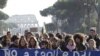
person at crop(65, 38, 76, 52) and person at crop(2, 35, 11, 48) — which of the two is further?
person at crop(2, 35, 11, 48)

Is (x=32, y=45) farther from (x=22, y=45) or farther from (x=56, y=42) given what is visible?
(x=56, y=42)

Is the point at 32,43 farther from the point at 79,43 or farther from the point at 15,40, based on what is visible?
the point at 15,40

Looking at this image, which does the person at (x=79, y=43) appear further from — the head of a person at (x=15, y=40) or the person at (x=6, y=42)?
the person at (x=6, y=42)

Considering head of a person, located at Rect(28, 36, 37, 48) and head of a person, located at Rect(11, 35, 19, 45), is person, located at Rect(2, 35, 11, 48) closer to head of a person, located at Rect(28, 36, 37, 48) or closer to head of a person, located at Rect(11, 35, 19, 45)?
head of a person, located at Rect(11, 35, 19, 45)

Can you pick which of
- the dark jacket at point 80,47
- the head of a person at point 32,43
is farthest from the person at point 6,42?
the dark jacket at point 80,47

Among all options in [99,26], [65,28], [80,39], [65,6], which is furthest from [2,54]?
[65,28]

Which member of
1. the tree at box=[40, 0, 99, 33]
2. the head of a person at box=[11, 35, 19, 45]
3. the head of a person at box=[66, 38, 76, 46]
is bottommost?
the head of a person at box=[66, 38, 76, 46]

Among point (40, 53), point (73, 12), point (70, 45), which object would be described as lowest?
point (40, 53)

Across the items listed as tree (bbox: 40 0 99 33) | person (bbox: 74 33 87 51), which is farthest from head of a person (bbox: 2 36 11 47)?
tree (bbox: 40 0 99 33)

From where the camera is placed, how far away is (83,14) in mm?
78188

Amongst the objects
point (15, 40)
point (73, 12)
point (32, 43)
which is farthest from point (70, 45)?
point (73, 12)

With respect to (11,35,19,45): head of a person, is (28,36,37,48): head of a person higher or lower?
lower

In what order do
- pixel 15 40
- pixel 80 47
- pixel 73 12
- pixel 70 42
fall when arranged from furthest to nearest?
pixel 73 12
pixel 15 40
pixel 80 47
pixel 70 42

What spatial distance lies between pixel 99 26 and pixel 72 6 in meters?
7.81
